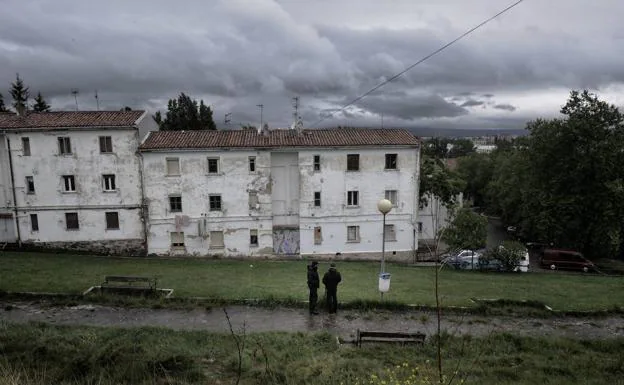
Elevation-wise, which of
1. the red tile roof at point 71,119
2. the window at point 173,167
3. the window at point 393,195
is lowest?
the window at point 393,195

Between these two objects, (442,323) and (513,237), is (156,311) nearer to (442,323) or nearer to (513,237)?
(442,323)

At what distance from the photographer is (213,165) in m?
29.3

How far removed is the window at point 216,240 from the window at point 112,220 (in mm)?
6493

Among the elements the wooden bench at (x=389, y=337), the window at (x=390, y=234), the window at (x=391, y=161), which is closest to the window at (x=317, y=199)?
the window at (x=391, y=161)

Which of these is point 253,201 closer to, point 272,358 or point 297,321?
point 297,321

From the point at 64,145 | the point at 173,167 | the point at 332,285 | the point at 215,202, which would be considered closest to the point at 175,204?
the point at 173,167

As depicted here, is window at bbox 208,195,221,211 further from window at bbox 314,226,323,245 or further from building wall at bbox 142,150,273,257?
window at bbox 314,226,323,245

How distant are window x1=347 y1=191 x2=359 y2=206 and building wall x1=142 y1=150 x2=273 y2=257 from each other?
18.4ft

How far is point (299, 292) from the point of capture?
15.8 m

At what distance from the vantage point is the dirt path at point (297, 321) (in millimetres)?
12398

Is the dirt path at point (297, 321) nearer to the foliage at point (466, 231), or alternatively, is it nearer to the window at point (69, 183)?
the foliage at point (466, 231)

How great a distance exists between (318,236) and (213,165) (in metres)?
8.93

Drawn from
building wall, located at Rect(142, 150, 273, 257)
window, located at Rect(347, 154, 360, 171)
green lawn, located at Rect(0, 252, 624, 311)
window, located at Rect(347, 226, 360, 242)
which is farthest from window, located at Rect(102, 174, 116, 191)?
window, located at Rect(347, 226, 360, 242)

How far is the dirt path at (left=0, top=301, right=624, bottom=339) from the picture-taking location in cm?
1240
